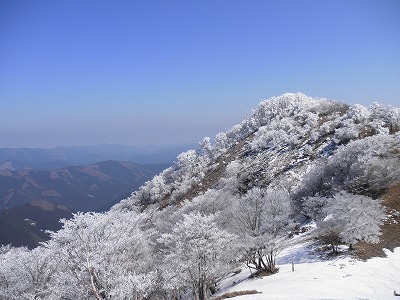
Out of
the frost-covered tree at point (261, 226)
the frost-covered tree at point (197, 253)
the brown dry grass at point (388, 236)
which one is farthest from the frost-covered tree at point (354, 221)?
the frost-covered tree at point (197, 253)

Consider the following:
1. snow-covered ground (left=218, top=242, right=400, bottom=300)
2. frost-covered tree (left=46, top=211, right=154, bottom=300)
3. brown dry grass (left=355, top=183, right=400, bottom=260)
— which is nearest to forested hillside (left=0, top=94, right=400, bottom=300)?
frost-covered tree (left=46, top=211, right=154, bottom=300)

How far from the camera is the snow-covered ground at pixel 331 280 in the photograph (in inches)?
952

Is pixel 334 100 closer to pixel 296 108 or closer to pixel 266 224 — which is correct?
pixel 296 108

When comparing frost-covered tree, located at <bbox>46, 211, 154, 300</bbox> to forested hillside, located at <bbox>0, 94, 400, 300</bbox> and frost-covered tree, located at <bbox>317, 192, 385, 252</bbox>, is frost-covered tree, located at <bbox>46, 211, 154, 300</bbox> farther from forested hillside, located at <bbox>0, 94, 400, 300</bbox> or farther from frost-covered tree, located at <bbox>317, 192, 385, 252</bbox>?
frost-covered tree, located at <bbox>317, 192, 385, 252</bbox>

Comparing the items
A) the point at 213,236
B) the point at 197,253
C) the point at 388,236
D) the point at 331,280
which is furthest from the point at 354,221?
the point at 197,253

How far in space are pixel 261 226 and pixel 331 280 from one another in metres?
10.1

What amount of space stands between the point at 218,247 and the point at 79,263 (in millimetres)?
13177

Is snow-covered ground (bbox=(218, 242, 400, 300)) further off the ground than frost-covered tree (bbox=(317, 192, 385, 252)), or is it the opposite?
frost-covered tree (bbox=(317, 192, 385, 252))

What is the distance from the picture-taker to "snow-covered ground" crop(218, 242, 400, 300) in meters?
24.2

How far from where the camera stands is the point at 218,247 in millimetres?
31344

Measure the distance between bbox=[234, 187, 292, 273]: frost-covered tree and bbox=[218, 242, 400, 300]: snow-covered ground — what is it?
219 cm

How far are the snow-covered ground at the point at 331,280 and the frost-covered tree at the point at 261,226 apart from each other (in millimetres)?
2194

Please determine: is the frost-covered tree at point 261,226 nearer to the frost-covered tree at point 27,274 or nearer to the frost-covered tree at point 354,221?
the frost-covered tree at point 354,221

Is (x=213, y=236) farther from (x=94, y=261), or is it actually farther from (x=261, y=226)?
(x=94, y=261)
